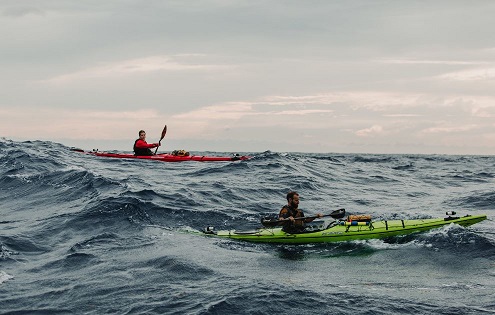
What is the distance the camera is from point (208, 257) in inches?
444

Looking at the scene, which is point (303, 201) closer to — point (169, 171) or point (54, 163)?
point (169, 171)

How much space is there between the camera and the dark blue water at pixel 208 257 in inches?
322

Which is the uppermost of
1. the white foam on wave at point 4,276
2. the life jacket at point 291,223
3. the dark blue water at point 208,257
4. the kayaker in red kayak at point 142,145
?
the kayaker in red kayak at point 142,145

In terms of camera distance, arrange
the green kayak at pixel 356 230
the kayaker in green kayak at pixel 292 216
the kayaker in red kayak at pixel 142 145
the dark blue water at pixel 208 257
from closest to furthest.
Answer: the dark blue water at pixel 208 257
the green kayak at pixel 356 230
the kayaker in green kayak at pixel 292 216
the kayaker in red kayak at pixel 142 145

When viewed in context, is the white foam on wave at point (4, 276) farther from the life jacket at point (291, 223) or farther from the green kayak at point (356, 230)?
the life jacket at point (291, 223)

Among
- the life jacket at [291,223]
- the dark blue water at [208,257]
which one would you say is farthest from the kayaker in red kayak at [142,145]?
the life jacket at [291,223]

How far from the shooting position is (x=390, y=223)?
13047mm

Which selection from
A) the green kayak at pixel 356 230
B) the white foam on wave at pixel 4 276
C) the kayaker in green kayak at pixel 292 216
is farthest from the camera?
the kayaker in green kayak at pixel 292 216

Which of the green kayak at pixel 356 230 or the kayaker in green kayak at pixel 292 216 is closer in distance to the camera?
the green kayak at pixel 356 230

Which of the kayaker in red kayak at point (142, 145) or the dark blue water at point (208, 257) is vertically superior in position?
the kayaker in red kayak at point (142, 145)

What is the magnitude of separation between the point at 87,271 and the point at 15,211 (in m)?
8.86

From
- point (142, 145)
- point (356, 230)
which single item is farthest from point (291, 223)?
point (142, 145)

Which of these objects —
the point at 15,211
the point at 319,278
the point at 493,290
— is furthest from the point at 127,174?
the point at 493,290

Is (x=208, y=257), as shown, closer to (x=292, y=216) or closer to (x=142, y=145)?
(x=292, y=216)
